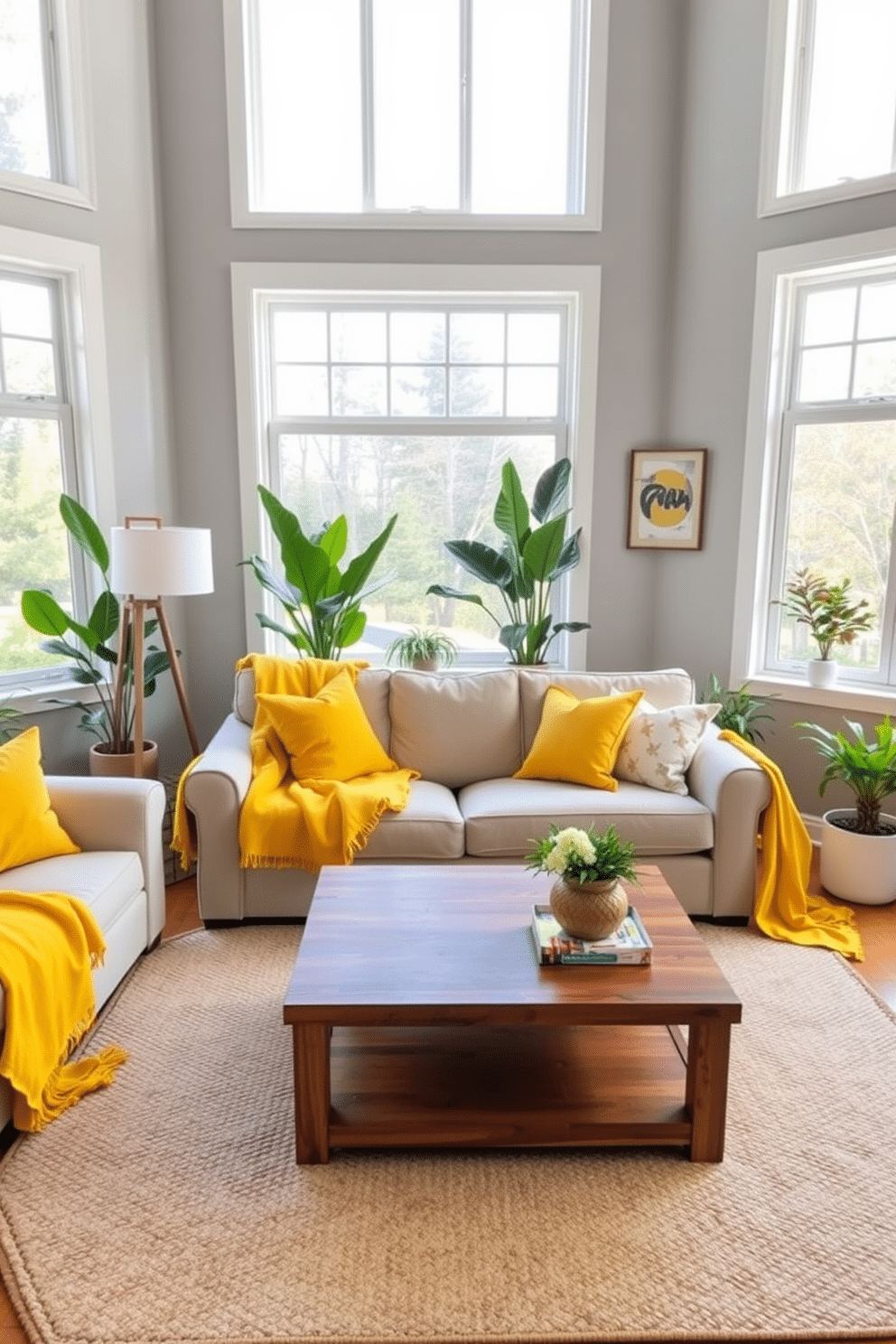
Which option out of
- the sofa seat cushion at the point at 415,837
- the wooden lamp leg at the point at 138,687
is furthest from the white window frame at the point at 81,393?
the sofa seat cushion at the point at 415,837

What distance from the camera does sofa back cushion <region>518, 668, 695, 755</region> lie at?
3.62m

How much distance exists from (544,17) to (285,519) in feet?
8.84

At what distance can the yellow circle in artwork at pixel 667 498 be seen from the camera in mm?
4328

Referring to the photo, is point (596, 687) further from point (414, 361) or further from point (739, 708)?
point (414, 361)

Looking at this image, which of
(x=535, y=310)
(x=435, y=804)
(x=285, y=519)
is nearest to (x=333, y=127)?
(x=535, y=310)

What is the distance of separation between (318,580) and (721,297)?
2303 millimetres

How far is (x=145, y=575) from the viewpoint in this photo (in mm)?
3330

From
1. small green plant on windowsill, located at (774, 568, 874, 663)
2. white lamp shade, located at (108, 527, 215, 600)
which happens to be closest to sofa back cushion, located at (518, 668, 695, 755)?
small green plant on windowsill, located at (774, 568, 874, 663)

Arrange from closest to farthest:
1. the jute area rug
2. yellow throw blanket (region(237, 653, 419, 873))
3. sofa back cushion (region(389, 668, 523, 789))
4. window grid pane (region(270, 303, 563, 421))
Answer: the jute area rug → yellow throw blanket (region(237, 653, 419, 873)) → sofa back cushion (region(389, 668, 523, 789)) → window grid pane (region(270, 303, 563, 421))

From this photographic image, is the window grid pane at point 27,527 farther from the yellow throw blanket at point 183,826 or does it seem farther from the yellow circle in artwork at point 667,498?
the yellow circle in artwork at point 667,498

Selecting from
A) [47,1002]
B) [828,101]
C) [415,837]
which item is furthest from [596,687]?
[828,101]

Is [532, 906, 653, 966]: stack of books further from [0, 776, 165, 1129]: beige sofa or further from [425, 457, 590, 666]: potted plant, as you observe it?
[425, 457, 590, 666]: potted plant

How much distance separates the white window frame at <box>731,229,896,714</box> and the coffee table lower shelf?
2146 millimetres

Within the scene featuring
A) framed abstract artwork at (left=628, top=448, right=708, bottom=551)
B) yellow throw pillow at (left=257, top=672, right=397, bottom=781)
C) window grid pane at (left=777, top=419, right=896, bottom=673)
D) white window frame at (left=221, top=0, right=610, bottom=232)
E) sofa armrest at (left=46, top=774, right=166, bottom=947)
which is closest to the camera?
sofa armrest at (left=46, top=774, right=166, bottom=947)
